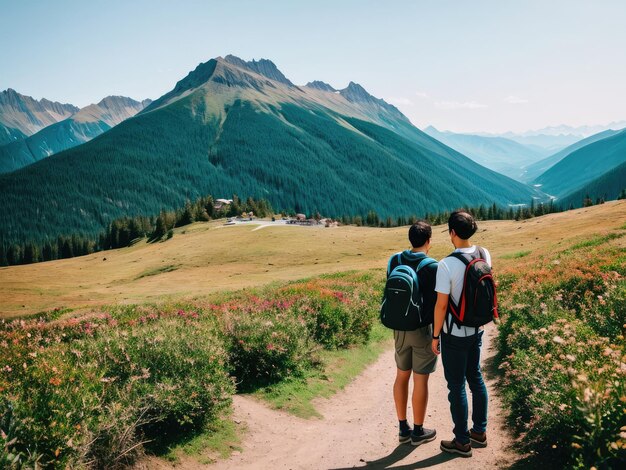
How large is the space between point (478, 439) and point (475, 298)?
2928 mm

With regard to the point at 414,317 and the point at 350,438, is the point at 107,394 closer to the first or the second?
the point at 350,438

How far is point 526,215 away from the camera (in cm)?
12900

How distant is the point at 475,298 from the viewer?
6.97 m

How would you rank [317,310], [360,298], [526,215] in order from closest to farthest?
[317,310], [360,298], [526,215]

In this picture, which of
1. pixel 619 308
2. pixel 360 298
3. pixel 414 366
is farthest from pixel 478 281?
pixel 360 298

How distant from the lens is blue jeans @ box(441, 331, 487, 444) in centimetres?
723

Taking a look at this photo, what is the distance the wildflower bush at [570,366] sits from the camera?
5277mm

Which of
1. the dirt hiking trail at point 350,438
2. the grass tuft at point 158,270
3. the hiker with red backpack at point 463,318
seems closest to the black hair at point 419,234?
the hiker with red backpack at point 463,318

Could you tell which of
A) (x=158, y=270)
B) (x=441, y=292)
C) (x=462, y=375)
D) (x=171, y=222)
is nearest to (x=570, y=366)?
(x=462, y=375)

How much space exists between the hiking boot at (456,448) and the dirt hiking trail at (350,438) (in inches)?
3.5

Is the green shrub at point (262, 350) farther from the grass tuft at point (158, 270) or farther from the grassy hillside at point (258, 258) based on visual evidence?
the grass tuft at point (158, 270)

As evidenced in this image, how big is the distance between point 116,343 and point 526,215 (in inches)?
5533

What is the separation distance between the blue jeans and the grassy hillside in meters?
40.9

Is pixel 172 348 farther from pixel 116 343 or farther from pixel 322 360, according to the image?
pixel 322 360
